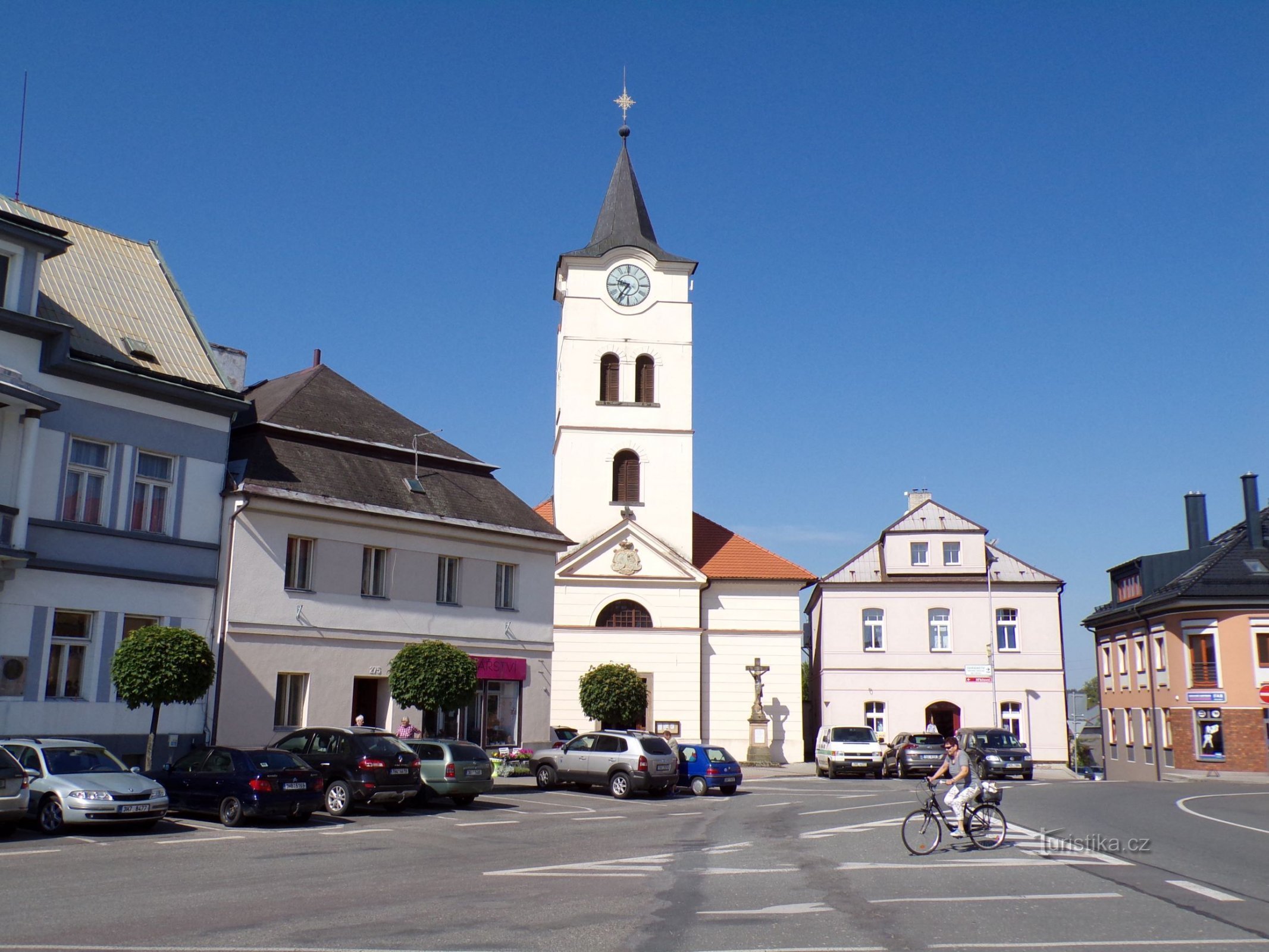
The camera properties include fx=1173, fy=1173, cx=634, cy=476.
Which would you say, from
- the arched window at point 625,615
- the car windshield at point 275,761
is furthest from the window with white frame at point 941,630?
the car windshield at point 275,761

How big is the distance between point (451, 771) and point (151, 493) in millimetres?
9078

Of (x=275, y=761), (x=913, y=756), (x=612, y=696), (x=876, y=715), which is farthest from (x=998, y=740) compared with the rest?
(x=275, y=761)

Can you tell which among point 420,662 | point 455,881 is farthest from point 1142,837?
point 420,662

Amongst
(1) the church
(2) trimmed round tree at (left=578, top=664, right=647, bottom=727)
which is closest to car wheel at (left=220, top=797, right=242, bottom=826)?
(2) trimmed round tree at (left=578, top=664, right=647, bottom=727)

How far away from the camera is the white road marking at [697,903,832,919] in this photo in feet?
35.9

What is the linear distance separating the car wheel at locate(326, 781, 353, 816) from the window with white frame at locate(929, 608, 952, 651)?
33439 millimetres

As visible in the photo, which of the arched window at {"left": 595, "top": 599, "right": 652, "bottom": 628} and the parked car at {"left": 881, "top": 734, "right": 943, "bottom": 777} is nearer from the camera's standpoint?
the parked car at {"left": 881, "top": 734, "right": 943, "bottom": 777}

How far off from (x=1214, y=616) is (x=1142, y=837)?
99.1 ft

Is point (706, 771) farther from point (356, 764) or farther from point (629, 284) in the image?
point (629, 284)

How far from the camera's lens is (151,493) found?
25.6 metres

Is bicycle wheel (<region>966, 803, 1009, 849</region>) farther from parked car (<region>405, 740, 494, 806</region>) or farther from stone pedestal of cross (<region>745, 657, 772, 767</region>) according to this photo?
stone pedestal of cross (<region>745, 657, 772, 767</region>)

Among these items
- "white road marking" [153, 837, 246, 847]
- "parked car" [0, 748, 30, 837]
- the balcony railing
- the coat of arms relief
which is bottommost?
"white road marking" [153, 837, 246, 847]

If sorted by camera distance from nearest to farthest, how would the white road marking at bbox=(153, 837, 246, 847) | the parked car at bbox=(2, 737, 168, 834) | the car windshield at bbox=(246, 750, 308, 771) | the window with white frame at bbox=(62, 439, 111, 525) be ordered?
1. the white road marking at bbox=(153, 837, 246, 847)
2. the parked car at bbox=(2, 737, 168, 834)
3. the car windshield at bbox=(246, 750, 308, 771)
4. the window with white frame at bbox=(62, 439, 111, 525)

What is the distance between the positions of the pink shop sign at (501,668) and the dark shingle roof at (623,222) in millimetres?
22580
